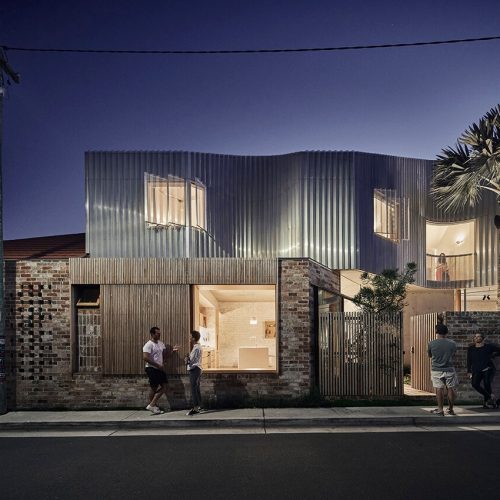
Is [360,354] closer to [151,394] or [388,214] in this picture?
[151,394]

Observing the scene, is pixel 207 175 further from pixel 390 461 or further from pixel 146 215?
pixel 390 461

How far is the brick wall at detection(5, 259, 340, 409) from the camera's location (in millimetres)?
11359

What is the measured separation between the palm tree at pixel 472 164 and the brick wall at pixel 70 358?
6505 millimetres

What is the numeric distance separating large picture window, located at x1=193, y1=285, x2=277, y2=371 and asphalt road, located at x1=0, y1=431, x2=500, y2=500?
386 cm

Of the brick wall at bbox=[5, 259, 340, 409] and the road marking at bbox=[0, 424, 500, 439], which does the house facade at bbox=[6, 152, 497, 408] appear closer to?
the brick wall at bbox=[5, 259, 340, 409]

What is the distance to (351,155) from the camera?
16672 millimetres

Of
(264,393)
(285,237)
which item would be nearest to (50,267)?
(264,393)

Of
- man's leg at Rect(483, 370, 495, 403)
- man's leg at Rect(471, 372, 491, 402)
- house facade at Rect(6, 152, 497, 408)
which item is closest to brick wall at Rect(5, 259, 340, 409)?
house facade at Rect(6, 152, 497, 408)

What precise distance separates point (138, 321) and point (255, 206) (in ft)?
22.8

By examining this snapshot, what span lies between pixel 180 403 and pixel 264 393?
1853mm

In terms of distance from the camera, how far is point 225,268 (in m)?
11.8

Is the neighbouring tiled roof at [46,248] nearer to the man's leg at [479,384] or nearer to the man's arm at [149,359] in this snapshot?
the man's arm at [149,359]

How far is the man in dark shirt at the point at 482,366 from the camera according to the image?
10750 millimetres

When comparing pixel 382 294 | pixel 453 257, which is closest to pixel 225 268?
pixel 382 294
